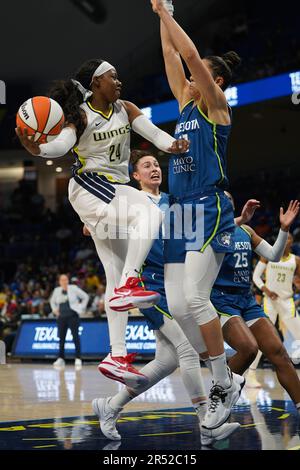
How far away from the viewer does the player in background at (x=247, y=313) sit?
6.01 m

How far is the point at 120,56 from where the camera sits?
25.3m

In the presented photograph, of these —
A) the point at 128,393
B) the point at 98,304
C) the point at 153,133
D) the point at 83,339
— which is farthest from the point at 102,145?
the point at 98,304

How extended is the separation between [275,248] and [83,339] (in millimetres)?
10396

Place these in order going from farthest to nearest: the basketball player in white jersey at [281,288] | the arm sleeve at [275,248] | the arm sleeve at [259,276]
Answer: the arm sleeve at [259,276]
the basketball player in white jersey at [281,288]
the arm sleeve at [275,248]

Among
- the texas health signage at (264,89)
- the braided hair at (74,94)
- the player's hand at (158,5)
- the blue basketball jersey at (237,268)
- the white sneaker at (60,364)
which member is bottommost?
the white sneaker at (60,364)

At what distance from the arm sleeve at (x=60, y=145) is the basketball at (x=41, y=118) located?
46 millimetres

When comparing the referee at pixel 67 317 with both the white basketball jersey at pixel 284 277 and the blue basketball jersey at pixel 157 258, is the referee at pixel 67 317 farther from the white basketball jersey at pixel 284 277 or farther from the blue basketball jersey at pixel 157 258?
the blue basketball jersey at pixel 157 258

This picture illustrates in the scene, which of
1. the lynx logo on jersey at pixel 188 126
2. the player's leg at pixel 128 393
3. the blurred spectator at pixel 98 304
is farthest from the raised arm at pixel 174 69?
the blurred spectator at pixel 98 304

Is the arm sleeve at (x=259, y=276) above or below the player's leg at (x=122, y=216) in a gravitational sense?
below

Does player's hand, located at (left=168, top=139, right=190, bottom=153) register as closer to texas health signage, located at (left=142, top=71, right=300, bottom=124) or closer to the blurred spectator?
Result: the blurred spectator

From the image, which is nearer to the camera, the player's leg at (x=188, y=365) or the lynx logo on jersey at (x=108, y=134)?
the lynx logo on jersey at (x=108, y=134)

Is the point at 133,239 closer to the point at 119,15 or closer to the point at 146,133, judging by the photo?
the point at 146,133

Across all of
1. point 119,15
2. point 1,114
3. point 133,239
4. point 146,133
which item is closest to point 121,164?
point 146,133

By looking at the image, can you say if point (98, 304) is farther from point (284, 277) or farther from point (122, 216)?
point (122, 216)
